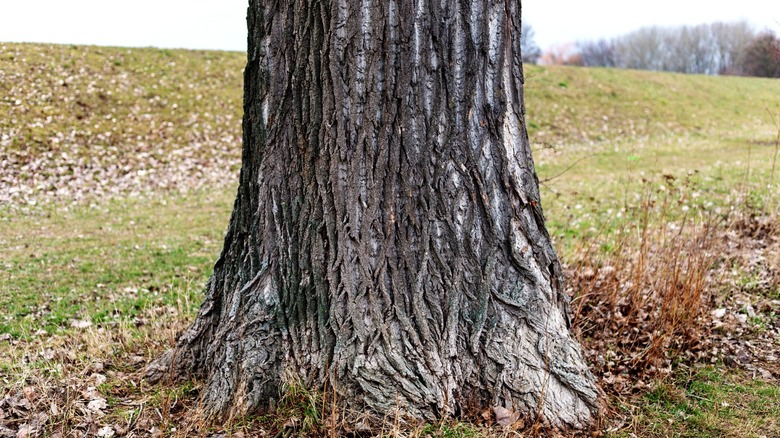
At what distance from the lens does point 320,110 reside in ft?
9.05

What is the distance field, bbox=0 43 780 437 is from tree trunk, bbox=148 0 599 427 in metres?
0.22

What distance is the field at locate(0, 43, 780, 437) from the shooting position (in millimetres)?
3135

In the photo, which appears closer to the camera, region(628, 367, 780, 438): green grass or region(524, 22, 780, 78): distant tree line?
region(628, 367, 780, 438): green grass

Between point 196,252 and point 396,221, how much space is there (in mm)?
5598

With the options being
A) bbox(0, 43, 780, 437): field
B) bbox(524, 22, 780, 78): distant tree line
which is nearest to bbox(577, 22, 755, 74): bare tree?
bbox(524, 22, 780, 78): distant tree line

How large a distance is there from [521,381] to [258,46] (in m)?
2.01

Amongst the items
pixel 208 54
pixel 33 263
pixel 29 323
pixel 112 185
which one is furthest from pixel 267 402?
pixel 208 54

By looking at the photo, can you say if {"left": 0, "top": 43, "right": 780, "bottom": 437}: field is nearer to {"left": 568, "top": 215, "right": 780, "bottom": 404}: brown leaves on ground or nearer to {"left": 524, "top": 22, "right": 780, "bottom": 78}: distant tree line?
{"left": 568, "top": 215, "right": 780, "bottom": 404}: brown leaves on ground

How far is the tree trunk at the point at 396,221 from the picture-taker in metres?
2.72

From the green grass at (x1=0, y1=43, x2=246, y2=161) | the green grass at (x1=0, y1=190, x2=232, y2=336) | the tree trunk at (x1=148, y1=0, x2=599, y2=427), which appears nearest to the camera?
the tree trunk at (x1=148, y1=0, x2=599, y2=427)

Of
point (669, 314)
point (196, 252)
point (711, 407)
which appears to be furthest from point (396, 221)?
point (196, 252)

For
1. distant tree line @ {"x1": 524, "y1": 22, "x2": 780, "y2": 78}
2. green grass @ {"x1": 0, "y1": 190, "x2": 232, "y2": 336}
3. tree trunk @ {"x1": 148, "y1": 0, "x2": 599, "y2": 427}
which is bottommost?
green grass @ {"x1": 0, "y1": 190, "x2": 232, "y2": 336}

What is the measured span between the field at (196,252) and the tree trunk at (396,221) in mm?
224

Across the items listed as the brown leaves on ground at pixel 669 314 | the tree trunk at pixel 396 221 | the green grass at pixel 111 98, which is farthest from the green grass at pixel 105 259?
the green grass at pixel 111 98
